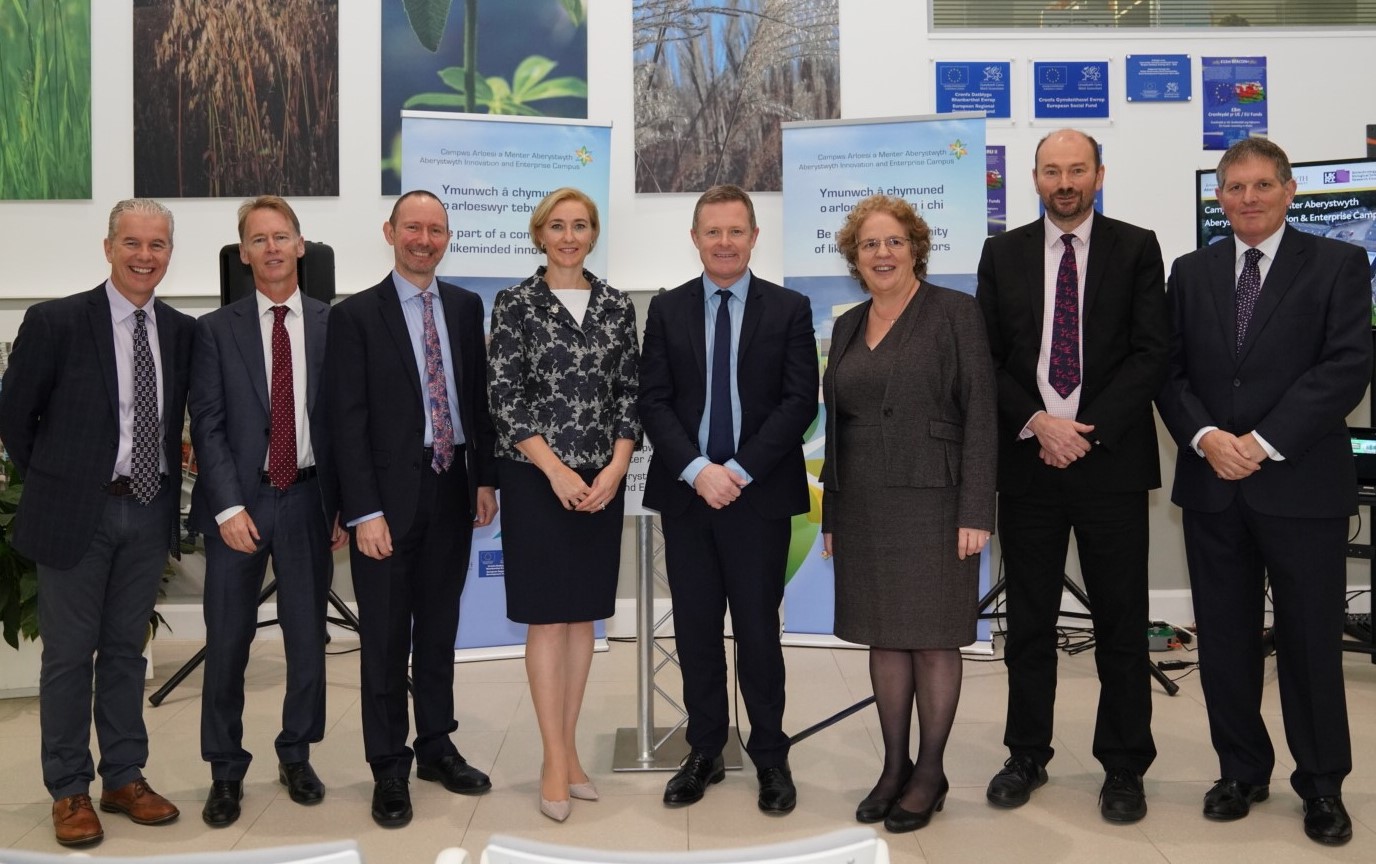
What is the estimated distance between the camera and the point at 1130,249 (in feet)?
9.93

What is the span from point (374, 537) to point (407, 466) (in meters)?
0.21

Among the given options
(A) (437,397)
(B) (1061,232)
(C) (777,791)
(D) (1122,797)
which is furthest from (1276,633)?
(A) (437,397)

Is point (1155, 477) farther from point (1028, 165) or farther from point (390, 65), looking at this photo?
point (390, 65)

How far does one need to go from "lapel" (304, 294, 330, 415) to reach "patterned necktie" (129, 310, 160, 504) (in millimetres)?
300

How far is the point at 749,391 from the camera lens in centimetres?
312

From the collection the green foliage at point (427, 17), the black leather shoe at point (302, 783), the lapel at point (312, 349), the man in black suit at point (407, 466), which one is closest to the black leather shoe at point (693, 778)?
the man in black suit at point (407, 466)

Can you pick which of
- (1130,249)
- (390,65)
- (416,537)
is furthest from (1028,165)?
(416,537)

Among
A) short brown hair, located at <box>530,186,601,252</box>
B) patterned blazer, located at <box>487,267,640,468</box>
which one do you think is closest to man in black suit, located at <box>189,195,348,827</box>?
patterned blazer, located at <box>487,267,640,468</box>

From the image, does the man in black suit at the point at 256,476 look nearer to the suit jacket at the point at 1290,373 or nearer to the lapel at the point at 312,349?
the lapel at the point at 312,349

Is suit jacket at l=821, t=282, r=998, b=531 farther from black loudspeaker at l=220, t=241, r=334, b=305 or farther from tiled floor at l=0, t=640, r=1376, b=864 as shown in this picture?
black loudspeaker at l=220, t=241, r=334, b=305

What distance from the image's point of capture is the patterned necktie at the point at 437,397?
10.3 feet

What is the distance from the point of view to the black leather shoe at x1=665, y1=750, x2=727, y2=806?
3210mm

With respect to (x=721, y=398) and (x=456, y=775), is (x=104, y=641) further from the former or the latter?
(x=721, y=398)

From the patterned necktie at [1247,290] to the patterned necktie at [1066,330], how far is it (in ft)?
1.38
